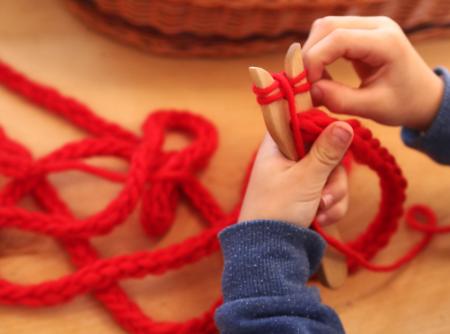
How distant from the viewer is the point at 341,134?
1.44ft

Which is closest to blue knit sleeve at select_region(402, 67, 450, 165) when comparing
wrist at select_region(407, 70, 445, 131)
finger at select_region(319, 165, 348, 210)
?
wrist at select_region(407, 70, 445, 131)

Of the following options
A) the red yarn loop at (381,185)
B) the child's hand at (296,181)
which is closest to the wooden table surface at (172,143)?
the red yarn loop at (381,185)

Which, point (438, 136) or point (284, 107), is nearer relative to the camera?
point (284, 107)

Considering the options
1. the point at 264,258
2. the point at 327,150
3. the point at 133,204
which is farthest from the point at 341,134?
the point at 133,204

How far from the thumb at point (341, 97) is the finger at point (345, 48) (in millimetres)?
11

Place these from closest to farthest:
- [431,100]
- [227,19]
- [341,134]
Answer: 1. [341,134]
2. [431,100]
3. [227,19]

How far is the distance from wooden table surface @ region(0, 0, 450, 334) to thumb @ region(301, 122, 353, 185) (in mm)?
162

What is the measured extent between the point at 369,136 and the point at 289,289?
0.16 metres

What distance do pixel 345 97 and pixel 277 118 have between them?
10 centimetres

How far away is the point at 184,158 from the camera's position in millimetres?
614

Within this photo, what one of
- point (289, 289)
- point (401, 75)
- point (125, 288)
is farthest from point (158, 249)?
point (401, 75)

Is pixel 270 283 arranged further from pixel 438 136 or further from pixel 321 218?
pixel 438 136

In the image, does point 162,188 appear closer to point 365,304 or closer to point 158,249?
point 158,249

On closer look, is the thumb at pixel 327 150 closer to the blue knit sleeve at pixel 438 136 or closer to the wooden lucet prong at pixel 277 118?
the wooden lucet prong at pixel 277 118
